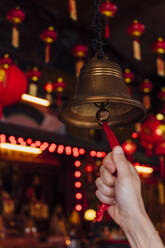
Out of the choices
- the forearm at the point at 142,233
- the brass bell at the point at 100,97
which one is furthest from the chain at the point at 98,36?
the forearm at the point at 142,233

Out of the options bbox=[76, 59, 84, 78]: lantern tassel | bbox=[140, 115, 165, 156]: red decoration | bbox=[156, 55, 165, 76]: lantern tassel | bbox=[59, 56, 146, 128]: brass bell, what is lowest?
bbox=[59, 56, 146, 128]: brass bell

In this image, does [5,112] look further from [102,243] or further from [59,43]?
[102,243]

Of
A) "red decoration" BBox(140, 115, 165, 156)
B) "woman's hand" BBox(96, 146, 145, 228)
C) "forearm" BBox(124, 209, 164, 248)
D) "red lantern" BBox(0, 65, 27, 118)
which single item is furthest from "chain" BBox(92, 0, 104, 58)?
"red decoration" BBox(140, 115, 165, 156)

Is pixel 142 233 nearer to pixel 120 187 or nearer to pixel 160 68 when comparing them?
pixel 120 187

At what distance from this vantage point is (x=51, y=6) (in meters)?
5.23

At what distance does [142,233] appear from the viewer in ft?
3.04

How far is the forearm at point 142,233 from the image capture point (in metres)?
0.91

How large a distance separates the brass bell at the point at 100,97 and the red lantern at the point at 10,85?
157 cm

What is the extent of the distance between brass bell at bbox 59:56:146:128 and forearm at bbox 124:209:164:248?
0.63 meters

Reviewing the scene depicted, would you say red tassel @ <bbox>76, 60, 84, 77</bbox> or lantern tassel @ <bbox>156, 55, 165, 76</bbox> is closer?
lantern tassel @ <bbox>156, 55, 165, 76</bbox>

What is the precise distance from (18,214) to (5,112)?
9.26ft

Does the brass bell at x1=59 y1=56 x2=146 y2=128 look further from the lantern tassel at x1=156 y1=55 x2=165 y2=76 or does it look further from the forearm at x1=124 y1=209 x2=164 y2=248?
the lantern tassel at x1=156 y1=55 x2=165 y2=76

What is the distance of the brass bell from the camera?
1.46 metres

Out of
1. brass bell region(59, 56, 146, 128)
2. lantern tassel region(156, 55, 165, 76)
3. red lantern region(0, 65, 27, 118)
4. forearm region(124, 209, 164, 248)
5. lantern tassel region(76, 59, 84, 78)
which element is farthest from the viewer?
lantern tassel region(76, 59, 84, 78)
